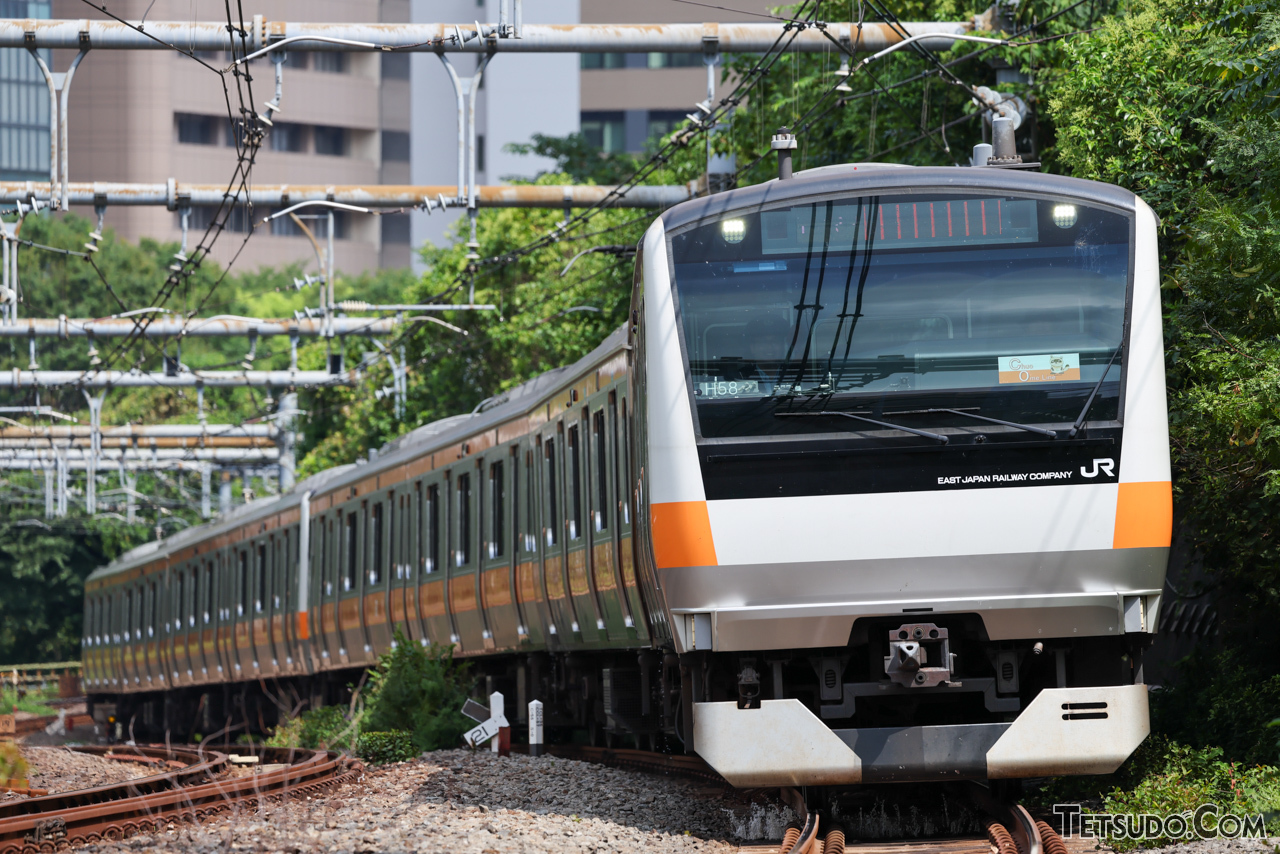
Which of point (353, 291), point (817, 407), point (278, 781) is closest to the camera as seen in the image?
point (817, 407)

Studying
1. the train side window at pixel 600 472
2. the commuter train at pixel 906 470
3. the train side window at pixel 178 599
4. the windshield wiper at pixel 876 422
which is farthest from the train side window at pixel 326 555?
the windshield wiper at pixel 876 422

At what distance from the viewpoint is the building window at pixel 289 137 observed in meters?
84.3

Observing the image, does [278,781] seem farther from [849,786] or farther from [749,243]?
[749,243]

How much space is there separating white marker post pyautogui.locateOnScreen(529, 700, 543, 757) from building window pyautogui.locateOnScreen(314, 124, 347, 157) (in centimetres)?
7433

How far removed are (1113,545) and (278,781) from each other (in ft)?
22.9

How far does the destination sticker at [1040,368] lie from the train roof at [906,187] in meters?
0.86

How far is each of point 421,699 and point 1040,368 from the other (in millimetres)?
8614

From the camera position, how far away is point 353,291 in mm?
69875

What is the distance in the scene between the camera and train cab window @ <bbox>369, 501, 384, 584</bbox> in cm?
1994

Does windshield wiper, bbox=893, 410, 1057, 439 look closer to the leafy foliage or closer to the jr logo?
the jr logo

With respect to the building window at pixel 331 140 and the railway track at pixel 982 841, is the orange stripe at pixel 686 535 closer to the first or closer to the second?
the railway track at pixel 982 841

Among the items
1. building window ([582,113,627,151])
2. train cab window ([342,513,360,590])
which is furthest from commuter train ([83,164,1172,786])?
building window ([582,113,627,151])

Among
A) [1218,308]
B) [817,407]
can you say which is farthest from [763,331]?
[1218,308]

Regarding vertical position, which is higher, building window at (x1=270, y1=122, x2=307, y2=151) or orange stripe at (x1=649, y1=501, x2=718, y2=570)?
building window at (x1=270, y1=122, x2=307, y2=151)
